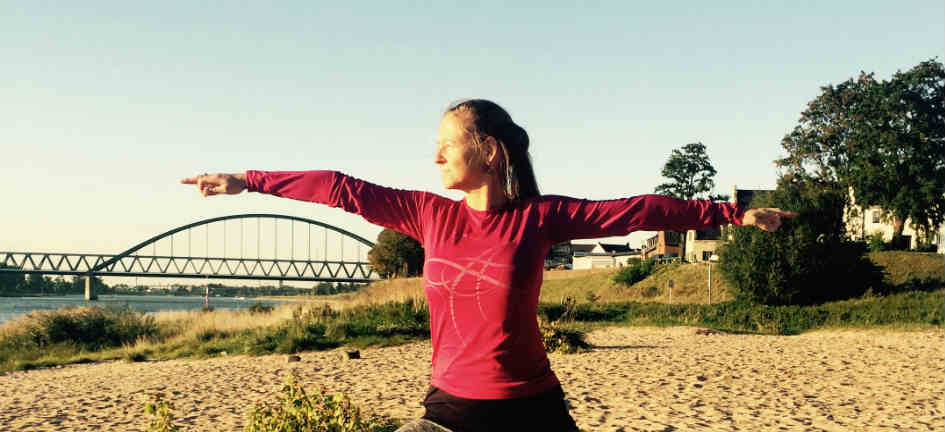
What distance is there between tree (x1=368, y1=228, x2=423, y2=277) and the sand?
33.9m

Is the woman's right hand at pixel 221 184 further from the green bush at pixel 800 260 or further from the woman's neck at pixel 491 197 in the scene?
the green bush at pixel 800 260

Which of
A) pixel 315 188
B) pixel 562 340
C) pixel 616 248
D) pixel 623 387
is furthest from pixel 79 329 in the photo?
pixel 616 248

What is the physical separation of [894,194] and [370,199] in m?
54.8

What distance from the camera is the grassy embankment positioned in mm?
20641

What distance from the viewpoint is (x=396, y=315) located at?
75.6ft

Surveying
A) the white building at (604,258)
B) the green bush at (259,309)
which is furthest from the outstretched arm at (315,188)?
the white building at (604,258)

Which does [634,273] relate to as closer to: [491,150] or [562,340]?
[562,340]

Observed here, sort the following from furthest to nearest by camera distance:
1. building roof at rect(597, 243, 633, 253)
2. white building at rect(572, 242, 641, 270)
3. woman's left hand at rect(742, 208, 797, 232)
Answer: building roof at rect(597, 243, 633, 253) < white building at rect(572, 242, 641, 270) < woman's left hand at rect(742, 208, 797, 232)

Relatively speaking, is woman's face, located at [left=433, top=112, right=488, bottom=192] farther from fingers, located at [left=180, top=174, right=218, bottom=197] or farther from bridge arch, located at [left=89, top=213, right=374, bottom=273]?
bridge arch, located at [left=89, top=213, right=374, bottom=273]

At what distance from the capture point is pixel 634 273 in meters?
54.2

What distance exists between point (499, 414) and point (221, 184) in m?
1.12

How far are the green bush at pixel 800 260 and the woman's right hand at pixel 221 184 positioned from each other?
3129cm

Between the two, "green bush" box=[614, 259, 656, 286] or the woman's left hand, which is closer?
the woman's left hand

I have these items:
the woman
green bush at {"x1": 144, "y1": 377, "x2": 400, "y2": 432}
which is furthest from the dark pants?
green bush at {"x1": 144, "y1": 377, "x2": 400, "y2": 432}
